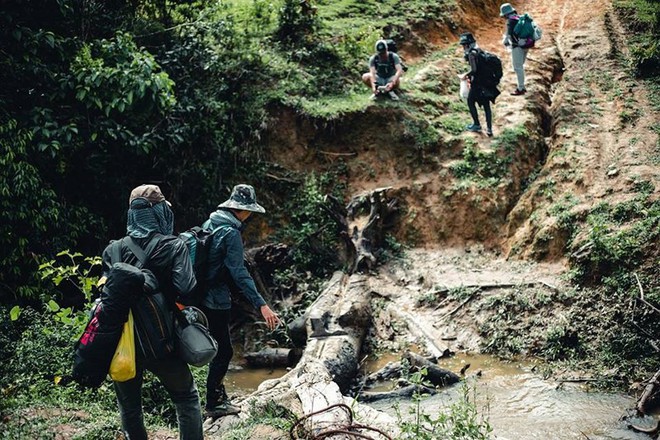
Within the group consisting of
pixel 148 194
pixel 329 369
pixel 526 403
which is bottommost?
pixel 526 403

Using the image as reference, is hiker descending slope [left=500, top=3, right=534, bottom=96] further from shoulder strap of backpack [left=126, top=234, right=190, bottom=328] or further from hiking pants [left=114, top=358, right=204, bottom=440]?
hiking pants [left=114, top=358, right=204, bottom=440]

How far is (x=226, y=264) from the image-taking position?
213 inches

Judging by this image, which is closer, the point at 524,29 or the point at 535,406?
the point at 535,406

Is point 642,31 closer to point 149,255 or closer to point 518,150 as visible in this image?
point 518,150

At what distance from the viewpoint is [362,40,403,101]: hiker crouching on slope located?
11.9m

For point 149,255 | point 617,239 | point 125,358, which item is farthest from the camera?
point 617,239

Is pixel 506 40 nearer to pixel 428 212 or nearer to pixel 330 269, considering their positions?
pixel 428 212

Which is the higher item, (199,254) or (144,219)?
(144,219)

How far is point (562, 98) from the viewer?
11844 millimetres

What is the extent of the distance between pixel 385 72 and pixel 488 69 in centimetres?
193

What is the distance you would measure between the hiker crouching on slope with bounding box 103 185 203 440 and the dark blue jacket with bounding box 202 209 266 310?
91cm

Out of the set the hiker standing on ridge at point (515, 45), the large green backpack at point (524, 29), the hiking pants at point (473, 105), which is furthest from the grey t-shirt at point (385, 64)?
the large green backpack at point (524, 29)

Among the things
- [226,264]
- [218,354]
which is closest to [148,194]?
[226,264]

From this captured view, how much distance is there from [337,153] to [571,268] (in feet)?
15.9
